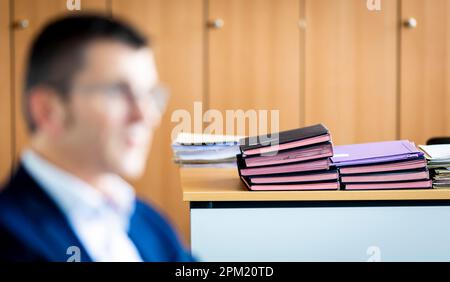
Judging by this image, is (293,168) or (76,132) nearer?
(76,132)

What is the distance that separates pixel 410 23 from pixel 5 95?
40.1 inches

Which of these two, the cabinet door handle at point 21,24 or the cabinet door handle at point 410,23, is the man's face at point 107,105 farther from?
the cabinet door handle at point 410,23

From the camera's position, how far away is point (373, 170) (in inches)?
57.7

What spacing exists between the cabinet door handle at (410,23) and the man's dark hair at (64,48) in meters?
0.94

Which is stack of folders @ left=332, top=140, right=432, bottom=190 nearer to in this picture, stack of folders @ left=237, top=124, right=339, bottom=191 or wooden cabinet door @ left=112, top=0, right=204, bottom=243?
stack of folders @ left=237, top=124, right=339, bottom=191

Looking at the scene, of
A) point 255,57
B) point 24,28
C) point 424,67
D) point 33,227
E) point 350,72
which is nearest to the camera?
point 33,227

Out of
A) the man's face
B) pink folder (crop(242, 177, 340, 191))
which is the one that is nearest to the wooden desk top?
pink folder (crop(242, 177, 340, 191))

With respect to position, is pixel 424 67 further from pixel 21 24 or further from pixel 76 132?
pixel 76 132

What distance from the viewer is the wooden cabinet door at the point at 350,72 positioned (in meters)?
1.75

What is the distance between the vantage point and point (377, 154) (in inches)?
58.6

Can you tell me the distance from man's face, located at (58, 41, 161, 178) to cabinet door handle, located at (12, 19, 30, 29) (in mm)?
266

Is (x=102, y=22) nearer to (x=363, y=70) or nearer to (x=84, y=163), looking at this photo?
(x=84, y=163)

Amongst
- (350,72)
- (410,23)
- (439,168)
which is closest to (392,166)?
(439,168)

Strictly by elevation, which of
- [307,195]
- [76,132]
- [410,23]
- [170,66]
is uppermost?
[410,23]
